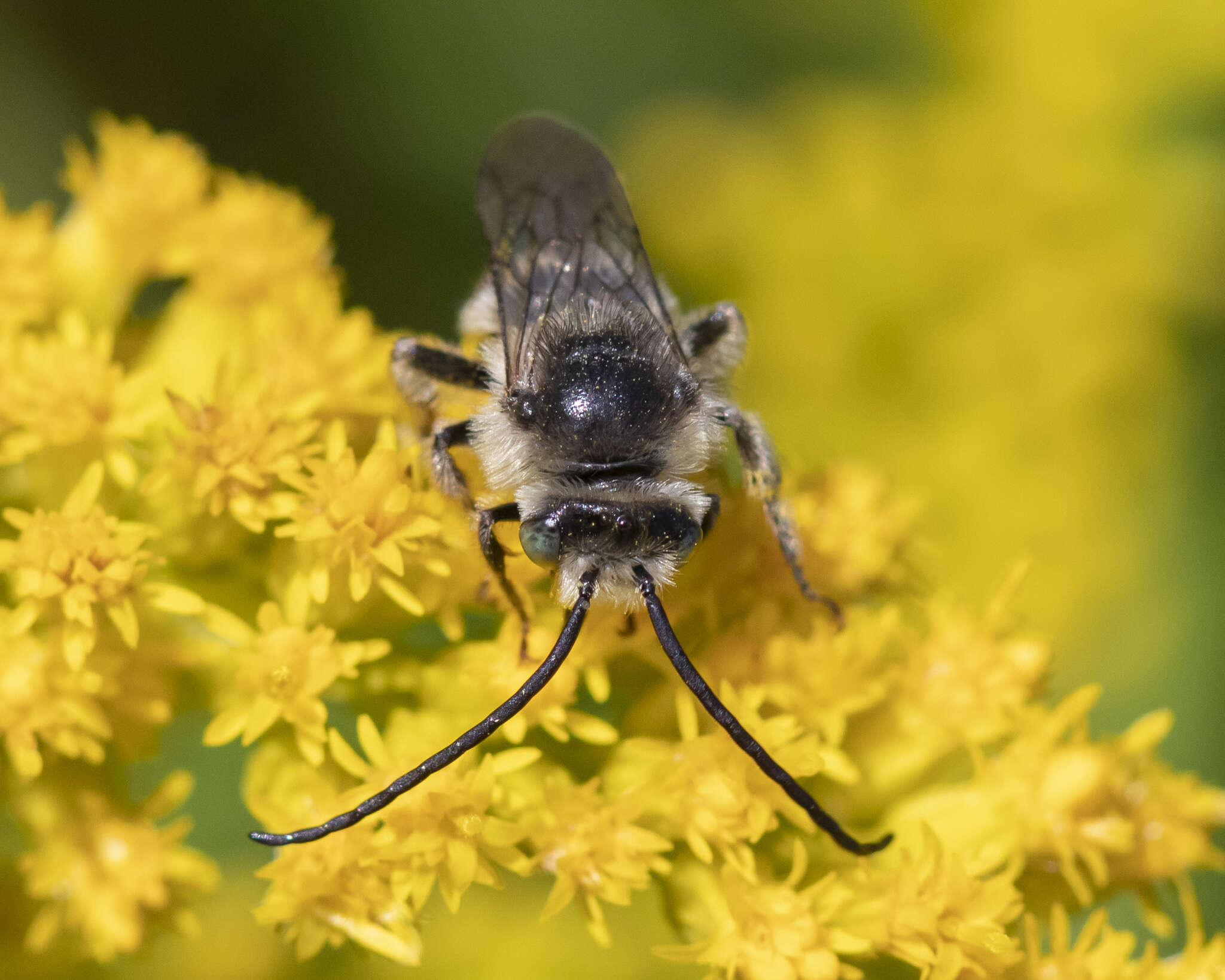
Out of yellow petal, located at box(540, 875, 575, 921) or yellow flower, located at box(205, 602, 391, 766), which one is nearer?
yellow petal, located at box(540, 875, 575, 921)

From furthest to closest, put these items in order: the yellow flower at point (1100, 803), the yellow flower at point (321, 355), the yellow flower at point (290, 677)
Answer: the yellow flower at point (321, 355)
the yellow flower at point (1100, 803)
the yellow flower at point (290, 677)

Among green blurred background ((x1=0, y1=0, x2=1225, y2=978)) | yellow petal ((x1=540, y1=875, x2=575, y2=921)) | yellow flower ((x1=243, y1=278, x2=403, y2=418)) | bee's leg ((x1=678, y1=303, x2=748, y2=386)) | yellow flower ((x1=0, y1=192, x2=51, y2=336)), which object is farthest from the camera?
green blurred background ((x1=0, y1=0, x2=1225, y2=978))

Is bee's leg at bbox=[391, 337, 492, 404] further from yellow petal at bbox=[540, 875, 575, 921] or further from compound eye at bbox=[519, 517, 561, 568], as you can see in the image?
yellow petal at bbox=[540, 875, 575, 921]

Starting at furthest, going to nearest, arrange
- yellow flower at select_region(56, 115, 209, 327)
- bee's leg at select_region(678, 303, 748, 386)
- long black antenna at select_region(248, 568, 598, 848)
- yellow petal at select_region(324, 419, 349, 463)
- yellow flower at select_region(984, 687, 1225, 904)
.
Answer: yellow flower at select_region(56, 115, 209, 327) → bee's leg at select_region(678, 303, 748, 386) → yellow flower at select_region(984, 687, 1225, 904) → yellow petal at select_region(324, 419, 349, 463) → long black antenna at select_region(248, 568, 598, 848)

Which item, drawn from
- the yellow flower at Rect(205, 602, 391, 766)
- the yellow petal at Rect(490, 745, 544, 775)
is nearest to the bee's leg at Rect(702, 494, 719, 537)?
the yellow petal at Rect(490, 745, 544, 775)

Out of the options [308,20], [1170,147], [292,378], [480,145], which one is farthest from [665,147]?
[292,378]

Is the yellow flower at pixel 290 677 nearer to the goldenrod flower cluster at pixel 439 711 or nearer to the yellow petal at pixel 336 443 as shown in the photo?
the goldenrod flower cluster at pixel 439 711

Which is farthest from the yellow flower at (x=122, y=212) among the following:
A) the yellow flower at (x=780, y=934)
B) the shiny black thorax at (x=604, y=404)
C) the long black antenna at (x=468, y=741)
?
the yellow flower at (x=780, y=934)

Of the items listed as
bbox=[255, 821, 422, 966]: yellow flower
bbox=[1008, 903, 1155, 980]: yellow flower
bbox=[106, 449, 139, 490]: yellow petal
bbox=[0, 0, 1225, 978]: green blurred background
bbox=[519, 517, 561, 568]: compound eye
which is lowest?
bbox=[255, 821, 422, 966]: yellow flower
